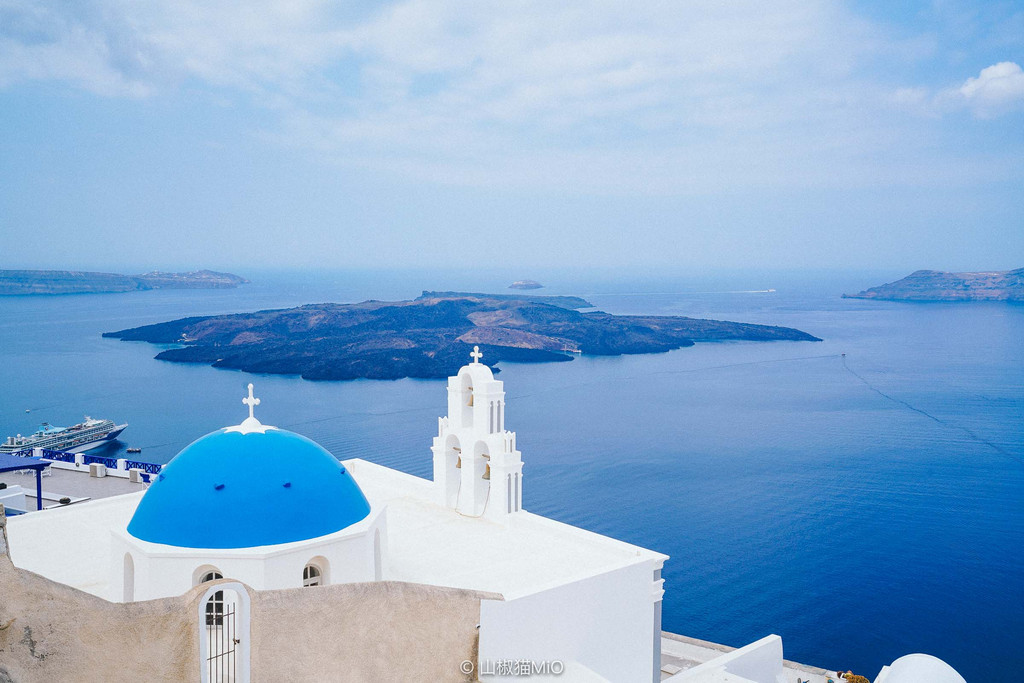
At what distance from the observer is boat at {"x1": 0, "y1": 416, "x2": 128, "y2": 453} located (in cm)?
3741

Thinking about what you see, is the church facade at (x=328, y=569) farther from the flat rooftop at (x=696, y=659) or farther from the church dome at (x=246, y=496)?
the flat rooftop at (x=696, y=659)

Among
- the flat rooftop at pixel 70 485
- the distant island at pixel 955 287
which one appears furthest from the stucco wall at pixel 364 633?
the distant island at pixel 955 287

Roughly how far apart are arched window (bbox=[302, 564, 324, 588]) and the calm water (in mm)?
14851

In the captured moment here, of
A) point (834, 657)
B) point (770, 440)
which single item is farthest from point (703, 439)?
point (834, 657)

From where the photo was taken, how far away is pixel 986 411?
50.5 meters

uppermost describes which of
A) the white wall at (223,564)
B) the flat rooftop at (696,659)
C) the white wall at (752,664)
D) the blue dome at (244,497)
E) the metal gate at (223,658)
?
the blue dome at (244,497)

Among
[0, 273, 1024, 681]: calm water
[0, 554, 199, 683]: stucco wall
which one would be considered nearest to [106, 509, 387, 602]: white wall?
[0, 554, 199, 683]: stucco wall

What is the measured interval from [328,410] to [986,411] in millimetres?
42338

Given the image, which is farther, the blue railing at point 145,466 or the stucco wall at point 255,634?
the blue railing at point 145,466

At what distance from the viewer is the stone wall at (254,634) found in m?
5.92

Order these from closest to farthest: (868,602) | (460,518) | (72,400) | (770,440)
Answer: (460,518), (868,602), (770,440), (72,400)

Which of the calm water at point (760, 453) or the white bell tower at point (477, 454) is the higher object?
the white bell tower at point (477, 454)

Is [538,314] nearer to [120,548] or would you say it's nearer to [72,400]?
[72,400]

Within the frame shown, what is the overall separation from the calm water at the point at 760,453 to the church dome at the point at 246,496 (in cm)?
1504
